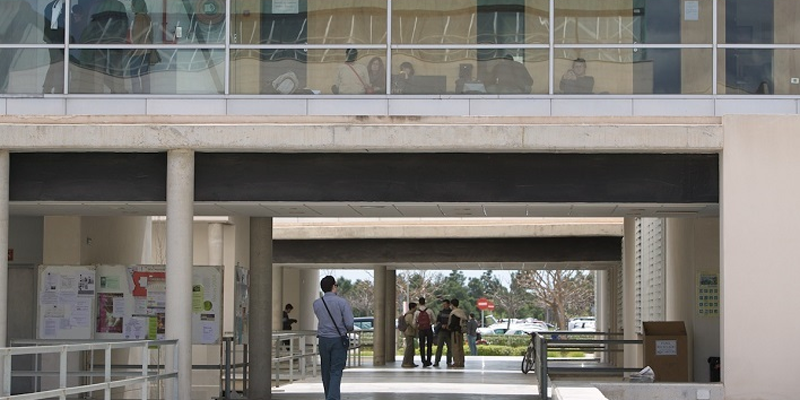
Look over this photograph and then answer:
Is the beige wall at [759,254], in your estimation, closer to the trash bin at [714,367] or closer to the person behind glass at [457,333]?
the trash bin at [714,367]

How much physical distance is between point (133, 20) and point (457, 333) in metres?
14.8

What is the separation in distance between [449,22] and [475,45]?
1.48 ft

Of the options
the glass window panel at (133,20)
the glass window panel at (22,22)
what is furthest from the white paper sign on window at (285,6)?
the glass window panel at (22,22)

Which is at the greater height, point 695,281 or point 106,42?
point 106,42

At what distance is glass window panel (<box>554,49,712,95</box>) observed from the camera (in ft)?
56.1

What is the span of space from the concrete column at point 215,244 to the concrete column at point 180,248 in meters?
12.5

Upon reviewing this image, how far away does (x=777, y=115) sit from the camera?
16.5 m

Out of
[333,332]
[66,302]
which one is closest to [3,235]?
[66,302]

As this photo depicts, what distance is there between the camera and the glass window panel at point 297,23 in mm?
17484

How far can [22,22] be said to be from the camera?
17719mm

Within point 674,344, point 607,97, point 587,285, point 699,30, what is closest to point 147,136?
point 607,97

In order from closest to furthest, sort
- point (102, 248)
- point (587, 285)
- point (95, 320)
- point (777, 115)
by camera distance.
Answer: point (777, 115) < point (95, 320) < point (102, 248) < point (587, 285)

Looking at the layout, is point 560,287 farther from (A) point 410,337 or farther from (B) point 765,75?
(B) point 765,75

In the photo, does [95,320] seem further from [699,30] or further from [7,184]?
[699,30]
